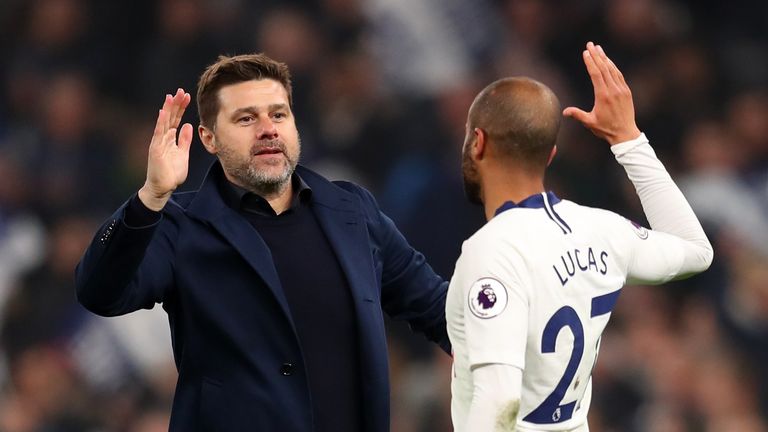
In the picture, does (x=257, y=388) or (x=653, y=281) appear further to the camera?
(x=257, y=388)

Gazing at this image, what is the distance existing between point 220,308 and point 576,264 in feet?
2.97

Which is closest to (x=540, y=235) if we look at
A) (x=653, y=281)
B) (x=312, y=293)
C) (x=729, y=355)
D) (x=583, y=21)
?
(x=653, y=281)

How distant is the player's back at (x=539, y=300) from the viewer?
2.68 meters

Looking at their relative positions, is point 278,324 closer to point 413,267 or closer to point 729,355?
point 413,267

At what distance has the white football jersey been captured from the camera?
2.68 metres

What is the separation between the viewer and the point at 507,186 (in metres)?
2.84

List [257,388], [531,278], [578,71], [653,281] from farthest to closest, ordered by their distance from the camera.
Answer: [578,71] < [257,388] < [653,281] < [531,278]

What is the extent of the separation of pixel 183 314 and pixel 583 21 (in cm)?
435

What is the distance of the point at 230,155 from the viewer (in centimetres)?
345

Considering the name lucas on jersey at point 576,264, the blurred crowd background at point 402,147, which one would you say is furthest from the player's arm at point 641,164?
the blurred crowd background at point 402,147

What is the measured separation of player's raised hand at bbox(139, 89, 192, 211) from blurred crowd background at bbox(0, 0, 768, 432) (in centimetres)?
362

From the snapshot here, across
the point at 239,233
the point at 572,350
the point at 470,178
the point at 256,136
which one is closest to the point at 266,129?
the point at 256,136

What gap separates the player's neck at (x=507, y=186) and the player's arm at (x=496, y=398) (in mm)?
367

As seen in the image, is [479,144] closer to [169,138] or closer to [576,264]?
[576,264]
